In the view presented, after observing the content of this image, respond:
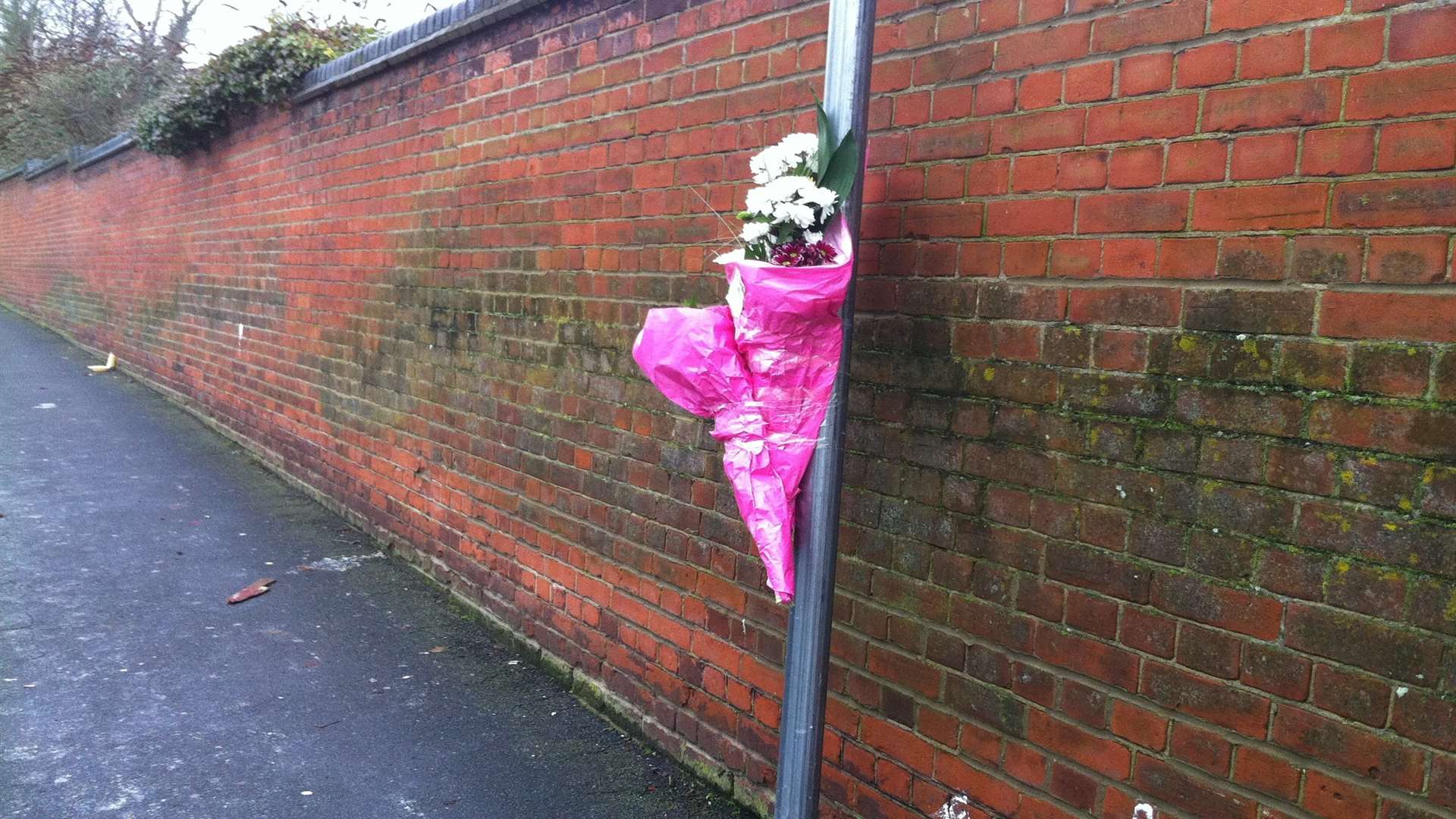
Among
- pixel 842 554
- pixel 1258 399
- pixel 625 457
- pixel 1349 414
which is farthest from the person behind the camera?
pixel 625 457

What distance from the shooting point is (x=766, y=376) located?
2.47 meters

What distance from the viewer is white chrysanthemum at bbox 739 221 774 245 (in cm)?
235

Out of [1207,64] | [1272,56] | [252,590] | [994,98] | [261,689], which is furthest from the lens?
[252,590]

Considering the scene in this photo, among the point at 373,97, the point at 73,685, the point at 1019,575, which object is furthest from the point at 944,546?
the point at 373,97

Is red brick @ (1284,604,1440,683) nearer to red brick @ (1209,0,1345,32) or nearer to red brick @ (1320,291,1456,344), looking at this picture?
red brick @ (1320,291,1456,344)

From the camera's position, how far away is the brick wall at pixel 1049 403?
1863 mm

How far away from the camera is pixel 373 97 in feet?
21.2

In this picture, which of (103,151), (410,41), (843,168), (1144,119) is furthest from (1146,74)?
(103,151)

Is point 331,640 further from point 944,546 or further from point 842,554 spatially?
point 944,546

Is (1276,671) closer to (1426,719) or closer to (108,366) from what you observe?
(1426,719)

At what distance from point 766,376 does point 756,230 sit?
358mm

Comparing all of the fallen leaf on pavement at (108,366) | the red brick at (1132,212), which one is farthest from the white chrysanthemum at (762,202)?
the fallen leaf on pavement at (108,366)

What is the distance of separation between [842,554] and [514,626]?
2.43 metres

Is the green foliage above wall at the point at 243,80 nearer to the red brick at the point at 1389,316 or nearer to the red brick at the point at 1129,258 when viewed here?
the red brick at the point at 1129,258
